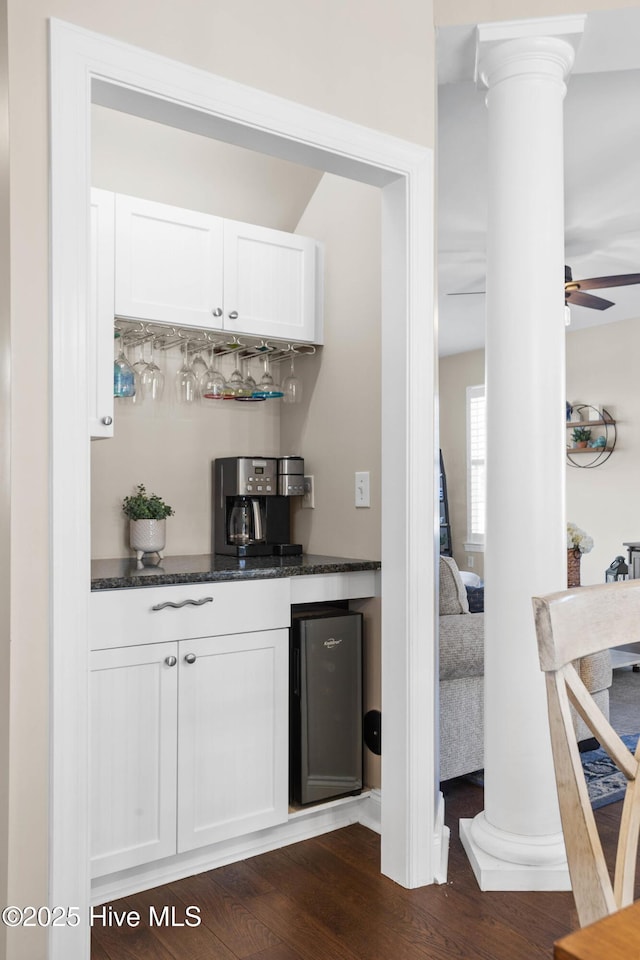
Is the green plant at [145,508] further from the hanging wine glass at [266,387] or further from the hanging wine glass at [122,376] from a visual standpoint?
the hanging wine glass at [266,387]

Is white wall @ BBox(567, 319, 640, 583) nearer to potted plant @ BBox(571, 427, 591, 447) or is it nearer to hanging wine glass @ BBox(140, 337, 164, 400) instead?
potted plant @ BBox(571, 427, 591, 447)

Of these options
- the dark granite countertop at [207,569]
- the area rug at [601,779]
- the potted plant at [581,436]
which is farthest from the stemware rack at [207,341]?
the potted plant at [581,436]

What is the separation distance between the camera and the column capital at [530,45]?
7.67 ft

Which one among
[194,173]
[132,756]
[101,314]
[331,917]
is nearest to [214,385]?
[101,314]

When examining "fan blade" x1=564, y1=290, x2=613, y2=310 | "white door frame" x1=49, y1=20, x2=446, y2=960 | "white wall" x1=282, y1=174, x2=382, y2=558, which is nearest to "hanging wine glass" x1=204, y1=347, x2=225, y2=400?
"white wall" x1=282, y1=174, x2=382, y2=558

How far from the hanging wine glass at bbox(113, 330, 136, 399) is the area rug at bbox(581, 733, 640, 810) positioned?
211cm

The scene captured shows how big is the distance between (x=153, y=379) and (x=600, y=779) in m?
2.31

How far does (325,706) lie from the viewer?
266cm

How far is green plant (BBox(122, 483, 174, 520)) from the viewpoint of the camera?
277cm

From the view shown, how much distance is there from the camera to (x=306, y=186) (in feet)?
10.3

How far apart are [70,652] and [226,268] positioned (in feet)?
5.27

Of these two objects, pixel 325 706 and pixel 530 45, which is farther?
pixel 325 706

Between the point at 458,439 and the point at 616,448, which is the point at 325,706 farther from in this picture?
the point at 458,439

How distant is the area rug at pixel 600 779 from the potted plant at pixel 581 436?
371 cm
